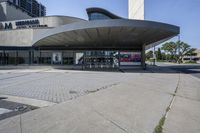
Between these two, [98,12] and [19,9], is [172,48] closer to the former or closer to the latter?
[98,12]

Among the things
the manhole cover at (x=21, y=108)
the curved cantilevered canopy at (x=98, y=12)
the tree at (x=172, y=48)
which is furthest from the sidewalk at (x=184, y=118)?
the tree at (x=172, y=48)

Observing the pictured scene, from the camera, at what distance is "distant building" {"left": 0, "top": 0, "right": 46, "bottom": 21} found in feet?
189

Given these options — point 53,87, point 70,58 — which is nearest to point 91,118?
point 53,87

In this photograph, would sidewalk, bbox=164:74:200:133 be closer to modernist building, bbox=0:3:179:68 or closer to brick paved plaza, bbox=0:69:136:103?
brick paved plaza, bbox=0:69:136:103

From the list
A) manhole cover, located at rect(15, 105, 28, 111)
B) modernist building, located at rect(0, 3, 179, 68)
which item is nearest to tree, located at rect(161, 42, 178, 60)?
modernist building, located at rect(0, 3, 179, 68)

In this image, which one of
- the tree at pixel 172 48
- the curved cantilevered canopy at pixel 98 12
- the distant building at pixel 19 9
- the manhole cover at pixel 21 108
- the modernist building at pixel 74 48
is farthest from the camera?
the tree at pixel 172 48

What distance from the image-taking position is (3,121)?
457 centimetres

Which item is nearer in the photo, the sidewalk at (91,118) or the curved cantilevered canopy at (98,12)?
the sidewalk at (91,118)

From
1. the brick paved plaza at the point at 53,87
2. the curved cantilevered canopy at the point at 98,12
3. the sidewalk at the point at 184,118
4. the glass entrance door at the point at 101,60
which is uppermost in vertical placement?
the curved cantilevered canopy at the point at 98,12

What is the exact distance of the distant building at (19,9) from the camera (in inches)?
2270

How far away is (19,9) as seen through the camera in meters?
65.8

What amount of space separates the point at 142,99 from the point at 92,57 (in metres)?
23.7

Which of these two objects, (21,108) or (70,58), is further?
(70,58)

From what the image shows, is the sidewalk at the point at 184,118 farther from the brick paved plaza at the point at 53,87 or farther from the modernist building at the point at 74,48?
the modernist building at the point at 74,48
